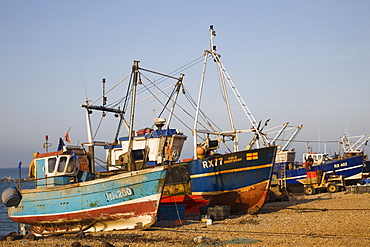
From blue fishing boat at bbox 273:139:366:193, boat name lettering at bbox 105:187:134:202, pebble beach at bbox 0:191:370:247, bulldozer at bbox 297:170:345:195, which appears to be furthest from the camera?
blue fishing boat at bbox 273:139:366:193

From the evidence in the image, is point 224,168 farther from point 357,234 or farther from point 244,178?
point 357,234

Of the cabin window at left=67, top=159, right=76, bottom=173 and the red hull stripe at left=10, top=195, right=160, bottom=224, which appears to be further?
the cabin window at left=67, top=159, right=76, bottom=173

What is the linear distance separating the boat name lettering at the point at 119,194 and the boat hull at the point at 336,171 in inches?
772

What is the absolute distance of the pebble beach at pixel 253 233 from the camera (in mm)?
13164

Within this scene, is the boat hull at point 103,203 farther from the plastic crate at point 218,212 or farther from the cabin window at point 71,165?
the plastic crate at point 218,212

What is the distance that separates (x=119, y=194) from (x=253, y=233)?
5439 millimetres

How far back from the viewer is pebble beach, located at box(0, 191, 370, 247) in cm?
1316

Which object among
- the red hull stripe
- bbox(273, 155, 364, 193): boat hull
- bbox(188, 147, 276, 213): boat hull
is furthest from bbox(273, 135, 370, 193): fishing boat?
the red hull stripe

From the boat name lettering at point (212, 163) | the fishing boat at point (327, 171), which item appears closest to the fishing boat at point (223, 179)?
the boat name lettering at point (212, 163)

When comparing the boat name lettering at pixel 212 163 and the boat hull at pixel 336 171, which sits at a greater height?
the boat name lettering at pixel 212 163

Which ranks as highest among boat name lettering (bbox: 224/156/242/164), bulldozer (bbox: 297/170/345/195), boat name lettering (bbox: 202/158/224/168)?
boat name lettering (bbox: 224/156/242/164)

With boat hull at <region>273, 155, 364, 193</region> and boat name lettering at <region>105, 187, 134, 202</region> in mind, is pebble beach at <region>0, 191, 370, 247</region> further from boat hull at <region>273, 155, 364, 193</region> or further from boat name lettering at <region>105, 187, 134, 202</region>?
boat hull at <region>273, 155, 364, 193</region>

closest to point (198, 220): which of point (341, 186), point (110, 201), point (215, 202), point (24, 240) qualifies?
point (215, 202)

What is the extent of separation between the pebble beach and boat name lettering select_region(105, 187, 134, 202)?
137cm
